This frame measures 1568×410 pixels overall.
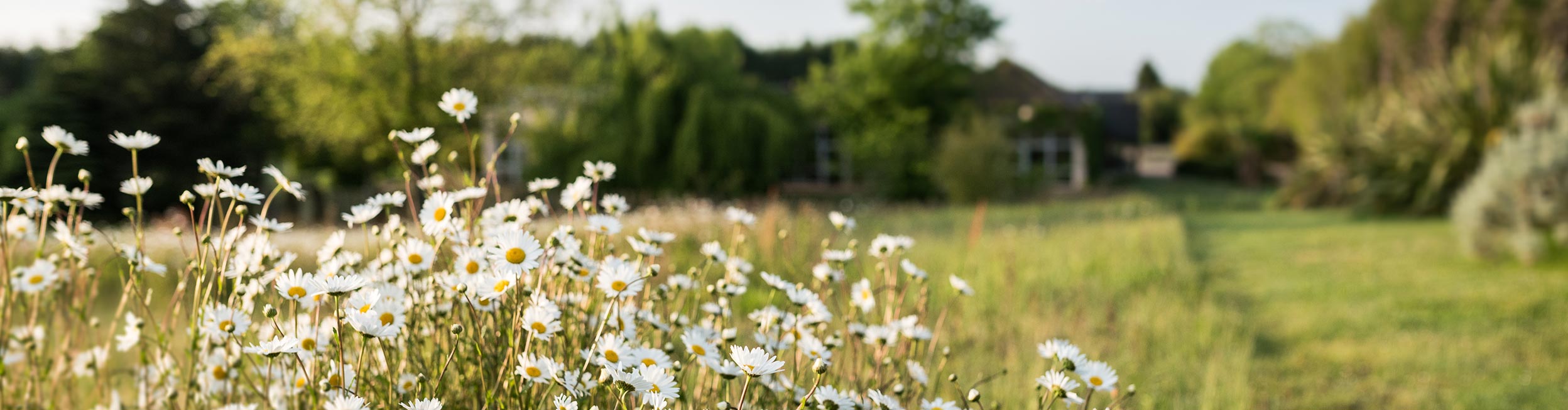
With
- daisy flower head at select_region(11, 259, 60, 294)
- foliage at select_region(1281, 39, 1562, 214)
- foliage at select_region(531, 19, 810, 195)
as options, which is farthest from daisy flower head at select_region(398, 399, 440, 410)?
foliage at select_region(531, 19, 810, 195)

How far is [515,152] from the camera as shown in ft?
65.6

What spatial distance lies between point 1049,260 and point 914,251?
3.22 ft

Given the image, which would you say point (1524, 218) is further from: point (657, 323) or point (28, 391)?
point (28, 391)

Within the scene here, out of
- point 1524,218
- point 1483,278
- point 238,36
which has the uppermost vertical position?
point 238,36

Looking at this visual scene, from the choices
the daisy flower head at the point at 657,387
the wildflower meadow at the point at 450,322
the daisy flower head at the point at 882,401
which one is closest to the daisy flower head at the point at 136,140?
the wildflower meadow at the point at 450,322

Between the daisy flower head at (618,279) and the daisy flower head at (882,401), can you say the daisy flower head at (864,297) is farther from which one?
the daisy flower head at (618,279)

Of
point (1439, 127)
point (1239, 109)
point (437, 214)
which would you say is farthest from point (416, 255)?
point (1239, 109)

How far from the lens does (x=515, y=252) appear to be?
1.43 meters

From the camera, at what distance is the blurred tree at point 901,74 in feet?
64.8

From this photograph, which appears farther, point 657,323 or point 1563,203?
point 1563,203

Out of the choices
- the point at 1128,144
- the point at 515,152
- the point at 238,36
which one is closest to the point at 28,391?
the point at 238,36

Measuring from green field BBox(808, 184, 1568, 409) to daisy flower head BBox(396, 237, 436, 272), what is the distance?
1.95 m

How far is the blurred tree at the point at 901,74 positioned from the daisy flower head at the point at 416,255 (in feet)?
56.2

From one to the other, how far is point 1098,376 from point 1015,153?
16.7 m
